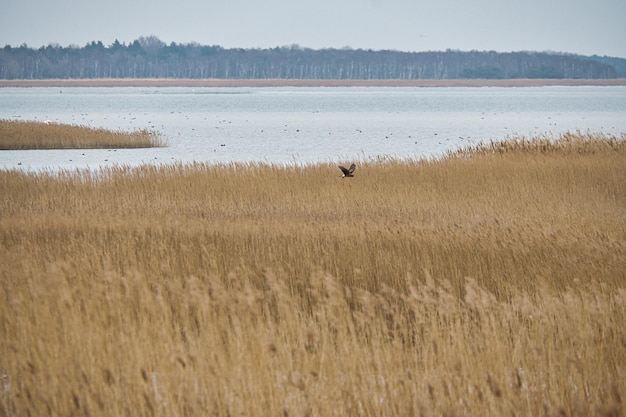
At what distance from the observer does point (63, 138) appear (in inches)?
1388

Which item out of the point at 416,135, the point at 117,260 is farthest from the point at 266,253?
the point at 416,135

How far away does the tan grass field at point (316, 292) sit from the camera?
5559 millimetres

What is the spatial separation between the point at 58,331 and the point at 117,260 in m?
3.35

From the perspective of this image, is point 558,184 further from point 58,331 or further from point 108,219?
point 58,331

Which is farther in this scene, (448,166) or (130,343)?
(448,166)

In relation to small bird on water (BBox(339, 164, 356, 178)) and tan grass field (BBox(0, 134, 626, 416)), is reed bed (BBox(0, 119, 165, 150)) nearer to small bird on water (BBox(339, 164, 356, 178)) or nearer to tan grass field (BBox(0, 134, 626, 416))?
tan grass field (BBox(0, 134, 626, 416))

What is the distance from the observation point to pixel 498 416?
5.09m

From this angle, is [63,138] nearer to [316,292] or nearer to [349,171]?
[349,171]

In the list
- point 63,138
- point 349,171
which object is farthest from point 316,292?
point 63,138

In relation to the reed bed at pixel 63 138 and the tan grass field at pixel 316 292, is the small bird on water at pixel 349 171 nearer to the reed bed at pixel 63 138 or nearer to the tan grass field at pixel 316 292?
the tan grass field at pixel 316 292

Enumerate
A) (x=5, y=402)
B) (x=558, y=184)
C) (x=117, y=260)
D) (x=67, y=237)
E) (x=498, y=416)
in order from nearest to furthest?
(x=498, y=416) < (x=5, y=402) < (x=117, y=260) < (x=67, y=237) < (x=558, y=184)

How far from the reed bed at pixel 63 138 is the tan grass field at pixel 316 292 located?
1549cm

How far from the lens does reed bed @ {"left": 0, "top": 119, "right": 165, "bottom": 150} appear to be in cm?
3450

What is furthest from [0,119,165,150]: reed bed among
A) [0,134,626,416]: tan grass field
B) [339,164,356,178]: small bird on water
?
[339,164,356,178]: small bird on water
